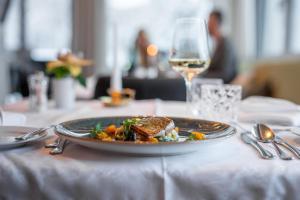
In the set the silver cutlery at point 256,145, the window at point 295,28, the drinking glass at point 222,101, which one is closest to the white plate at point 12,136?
the silver cutlery at point 256,145

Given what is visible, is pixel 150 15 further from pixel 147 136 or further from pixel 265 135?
pixel 147 136

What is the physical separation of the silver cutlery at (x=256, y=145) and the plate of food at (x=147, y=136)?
0.05m

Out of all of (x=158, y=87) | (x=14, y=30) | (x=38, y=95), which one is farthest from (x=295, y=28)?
(x=14, y=30)

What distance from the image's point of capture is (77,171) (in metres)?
0.56

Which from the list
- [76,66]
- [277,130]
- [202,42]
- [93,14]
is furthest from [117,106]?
[93,14]

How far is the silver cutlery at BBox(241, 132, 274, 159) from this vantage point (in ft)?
2.07

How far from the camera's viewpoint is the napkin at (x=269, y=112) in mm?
999

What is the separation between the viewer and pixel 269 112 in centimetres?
108

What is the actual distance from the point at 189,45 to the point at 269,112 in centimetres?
30

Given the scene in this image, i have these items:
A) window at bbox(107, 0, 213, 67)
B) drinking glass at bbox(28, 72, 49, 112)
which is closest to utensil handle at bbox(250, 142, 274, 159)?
drinking glass at bbox(28, 72, 49, 112)

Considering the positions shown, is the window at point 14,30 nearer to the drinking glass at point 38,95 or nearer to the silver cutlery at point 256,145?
the drinking glass at point 38,95

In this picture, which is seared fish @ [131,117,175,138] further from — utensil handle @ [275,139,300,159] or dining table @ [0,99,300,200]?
utensil handle @ [275,139,300,159]

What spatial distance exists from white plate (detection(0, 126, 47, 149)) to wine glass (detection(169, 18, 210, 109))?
0.48 m

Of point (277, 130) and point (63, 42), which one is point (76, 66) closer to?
point (277, 130)
